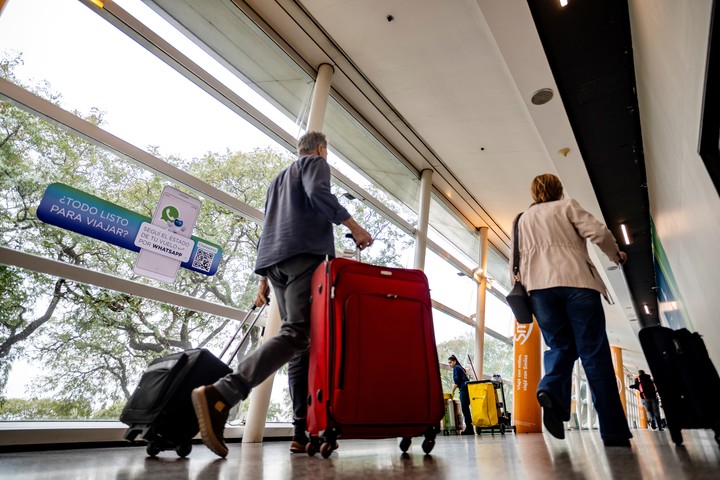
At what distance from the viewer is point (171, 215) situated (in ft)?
10.9

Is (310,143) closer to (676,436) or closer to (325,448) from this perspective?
(325,448)

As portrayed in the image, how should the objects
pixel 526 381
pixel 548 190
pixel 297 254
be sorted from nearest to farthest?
pixel 297 254
pixel 548 190
pixel 526 381

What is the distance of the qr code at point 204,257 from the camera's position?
3.40 m

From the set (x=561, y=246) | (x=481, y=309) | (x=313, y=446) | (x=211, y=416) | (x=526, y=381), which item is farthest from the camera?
(x=481, y=309)

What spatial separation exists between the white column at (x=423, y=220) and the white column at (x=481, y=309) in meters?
2.42

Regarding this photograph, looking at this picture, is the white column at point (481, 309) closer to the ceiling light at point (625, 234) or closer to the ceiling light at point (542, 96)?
the ceiling light at point (625, 234)

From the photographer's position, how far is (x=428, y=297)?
1.83 m

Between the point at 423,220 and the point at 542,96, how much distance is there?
8.77ft

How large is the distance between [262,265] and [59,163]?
1.95m

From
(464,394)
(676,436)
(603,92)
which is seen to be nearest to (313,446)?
(676,436)

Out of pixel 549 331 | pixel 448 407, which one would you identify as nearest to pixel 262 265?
pixel 549 331

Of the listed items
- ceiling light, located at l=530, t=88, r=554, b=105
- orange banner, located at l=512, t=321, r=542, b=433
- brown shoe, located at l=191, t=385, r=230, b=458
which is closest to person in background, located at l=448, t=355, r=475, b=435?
orange banner, located at l=512, t=321, r=542, b=433

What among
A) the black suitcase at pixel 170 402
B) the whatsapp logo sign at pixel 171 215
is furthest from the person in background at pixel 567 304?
the whatsapp logo sign at pixel 171 215

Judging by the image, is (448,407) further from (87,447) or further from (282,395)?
(87,447)
